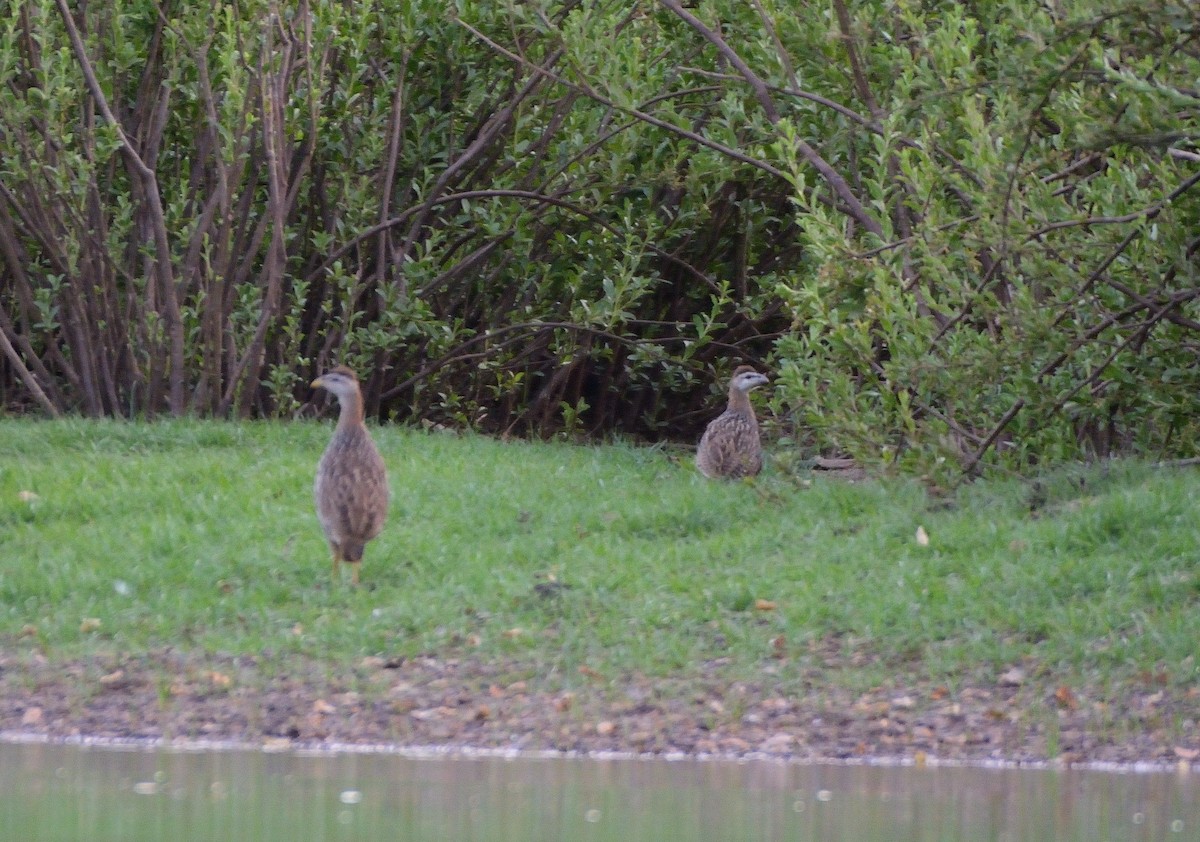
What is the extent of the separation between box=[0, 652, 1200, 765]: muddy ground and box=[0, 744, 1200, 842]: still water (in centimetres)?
31

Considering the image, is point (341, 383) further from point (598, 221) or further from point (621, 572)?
point (598, 221)

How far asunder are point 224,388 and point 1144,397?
7559 mm

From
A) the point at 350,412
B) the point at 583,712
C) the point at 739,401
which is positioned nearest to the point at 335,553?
the point at 350,412

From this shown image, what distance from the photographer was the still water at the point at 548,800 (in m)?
5.54

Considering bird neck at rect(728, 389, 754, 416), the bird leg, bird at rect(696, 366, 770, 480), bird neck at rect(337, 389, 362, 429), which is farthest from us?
bird neck at rect(728, 389, 754, 416)

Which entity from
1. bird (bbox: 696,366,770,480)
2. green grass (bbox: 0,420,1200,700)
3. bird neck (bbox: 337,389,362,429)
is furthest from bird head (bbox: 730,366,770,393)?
bird neck (bbox: 337,389,362,429)

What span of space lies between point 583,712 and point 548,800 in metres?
1.60

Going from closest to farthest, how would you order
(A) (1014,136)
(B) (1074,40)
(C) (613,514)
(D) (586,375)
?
(B) (1074,40)
(A) (1014,136)
(C) (613,514)
(D) (586,375)

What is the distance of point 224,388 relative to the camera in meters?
14.9

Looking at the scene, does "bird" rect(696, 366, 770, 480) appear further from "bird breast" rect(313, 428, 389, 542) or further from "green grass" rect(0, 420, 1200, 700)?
"bird breast" rect(313, 428, 389, 542)

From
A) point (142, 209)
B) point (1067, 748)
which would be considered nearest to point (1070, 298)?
point (1067, 748)

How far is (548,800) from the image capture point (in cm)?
611

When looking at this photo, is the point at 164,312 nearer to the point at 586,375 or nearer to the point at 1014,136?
the point at 586,375

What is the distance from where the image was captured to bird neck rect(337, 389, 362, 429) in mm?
10219
